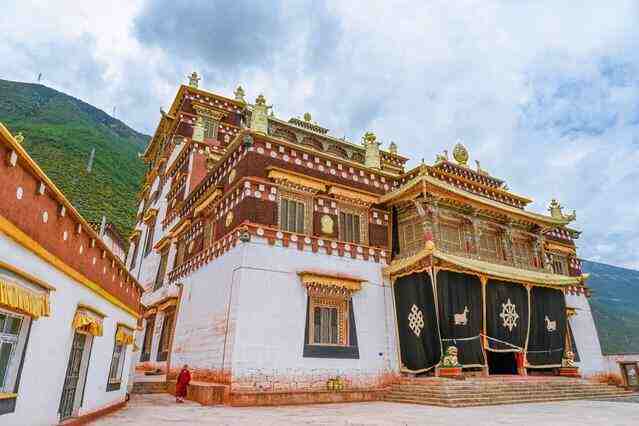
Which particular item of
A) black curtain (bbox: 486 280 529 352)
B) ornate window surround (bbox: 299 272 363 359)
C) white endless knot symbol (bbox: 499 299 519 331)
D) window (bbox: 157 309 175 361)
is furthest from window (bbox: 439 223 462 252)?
window (bbox: 157 309 175 361)

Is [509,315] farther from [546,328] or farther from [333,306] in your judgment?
[333,306]

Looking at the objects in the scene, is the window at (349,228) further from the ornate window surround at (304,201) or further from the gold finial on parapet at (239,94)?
the gold finial on parapet at (239,94)

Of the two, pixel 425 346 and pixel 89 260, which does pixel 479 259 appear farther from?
pixel 89 260

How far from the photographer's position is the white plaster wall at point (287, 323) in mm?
11828

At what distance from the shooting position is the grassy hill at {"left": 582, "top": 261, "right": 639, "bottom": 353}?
67.6 metres

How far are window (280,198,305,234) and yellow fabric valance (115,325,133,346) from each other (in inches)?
222

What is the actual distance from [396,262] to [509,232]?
6405 millimetres

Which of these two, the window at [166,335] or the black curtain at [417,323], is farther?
the window at [166,335]

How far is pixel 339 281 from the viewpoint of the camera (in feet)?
45.0

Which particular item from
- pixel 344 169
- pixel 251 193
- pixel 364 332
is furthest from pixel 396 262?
pixel 251 193

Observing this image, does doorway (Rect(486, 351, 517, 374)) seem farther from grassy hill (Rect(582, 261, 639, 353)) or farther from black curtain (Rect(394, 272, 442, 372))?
grassy hill (Rect(582, 261, 639, 353))

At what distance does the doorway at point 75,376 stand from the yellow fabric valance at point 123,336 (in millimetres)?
2054

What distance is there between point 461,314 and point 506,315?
273 centimetres

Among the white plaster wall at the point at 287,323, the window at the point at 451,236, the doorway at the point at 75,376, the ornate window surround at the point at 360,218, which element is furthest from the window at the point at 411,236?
the doorway at the point at 75,376
